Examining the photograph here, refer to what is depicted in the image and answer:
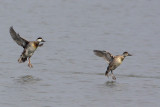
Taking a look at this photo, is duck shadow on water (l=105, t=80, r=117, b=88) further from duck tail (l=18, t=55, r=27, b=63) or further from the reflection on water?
duck tail (l=18, t=55, r=27, b=63)

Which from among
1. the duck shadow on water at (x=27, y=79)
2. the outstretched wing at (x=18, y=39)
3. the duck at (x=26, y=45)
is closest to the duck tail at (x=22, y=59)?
the duck at (x=26, y=45)

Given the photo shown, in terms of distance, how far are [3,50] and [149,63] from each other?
5.68m

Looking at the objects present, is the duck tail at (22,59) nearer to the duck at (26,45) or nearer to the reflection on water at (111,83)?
the duck at (26,45)

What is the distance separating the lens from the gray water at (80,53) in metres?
13.9

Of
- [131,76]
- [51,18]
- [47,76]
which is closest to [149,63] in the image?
[131,76]

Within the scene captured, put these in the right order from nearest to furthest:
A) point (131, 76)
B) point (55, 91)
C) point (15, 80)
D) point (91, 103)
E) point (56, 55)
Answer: point (91, 103) → point (55, 91) → point (15, 80) → point (131, 76) → point (56, 55)

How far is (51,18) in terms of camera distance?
1211 inches

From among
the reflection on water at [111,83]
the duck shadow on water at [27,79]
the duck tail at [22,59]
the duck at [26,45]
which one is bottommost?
the duck shadow on water at [27,79]

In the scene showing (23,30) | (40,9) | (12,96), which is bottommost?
(12,96)

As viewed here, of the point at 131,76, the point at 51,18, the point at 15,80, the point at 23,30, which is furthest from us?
the point at 51,18

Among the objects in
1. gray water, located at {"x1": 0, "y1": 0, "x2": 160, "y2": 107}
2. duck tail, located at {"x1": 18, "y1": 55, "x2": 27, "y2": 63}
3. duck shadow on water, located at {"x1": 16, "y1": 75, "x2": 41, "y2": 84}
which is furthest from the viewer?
duck tail, located at {"x1": 18, "y1": 55, "x2": 27, "y2": 63}

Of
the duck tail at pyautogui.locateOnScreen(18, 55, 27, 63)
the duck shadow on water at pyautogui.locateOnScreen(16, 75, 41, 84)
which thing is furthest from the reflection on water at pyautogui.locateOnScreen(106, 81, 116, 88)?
the duck tail at pyautogui.locateOnScreen(18, 55, 27, 63)

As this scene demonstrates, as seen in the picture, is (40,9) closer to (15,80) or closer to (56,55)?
(56,55)

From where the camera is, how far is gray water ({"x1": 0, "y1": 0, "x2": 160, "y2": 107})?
1394 cm
